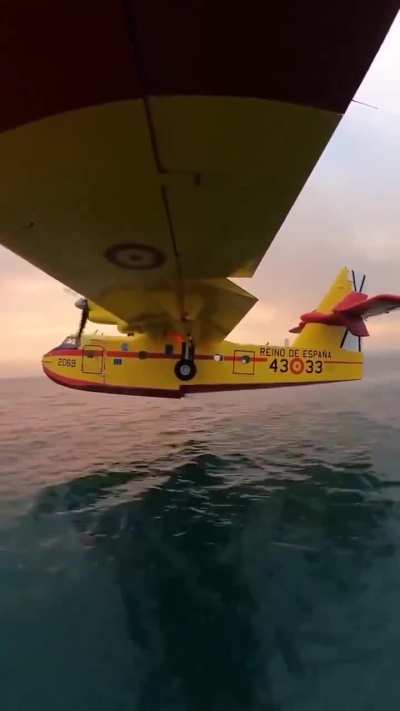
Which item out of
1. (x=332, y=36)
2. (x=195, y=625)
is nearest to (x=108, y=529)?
(x=195, y=625)

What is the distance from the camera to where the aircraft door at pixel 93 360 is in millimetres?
13641

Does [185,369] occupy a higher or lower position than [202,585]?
higher

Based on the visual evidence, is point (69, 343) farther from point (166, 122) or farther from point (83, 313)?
point (166, 122)

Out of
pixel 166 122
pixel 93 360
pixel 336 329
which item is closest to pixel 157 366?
pixel 93 360

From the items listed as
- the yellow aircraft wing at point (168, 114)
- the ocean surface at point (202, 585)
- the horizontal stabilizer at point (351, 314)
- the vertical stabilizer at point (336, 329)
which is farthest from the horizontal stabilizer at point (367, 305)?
the yellow aircraft wing at point (168, 114)

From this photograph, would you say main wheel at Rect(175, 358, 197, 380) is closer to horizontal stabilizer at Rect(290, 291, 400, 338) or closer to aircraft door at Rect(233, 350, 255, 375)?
aircraft door at Rect(233, 350, 255, 375)

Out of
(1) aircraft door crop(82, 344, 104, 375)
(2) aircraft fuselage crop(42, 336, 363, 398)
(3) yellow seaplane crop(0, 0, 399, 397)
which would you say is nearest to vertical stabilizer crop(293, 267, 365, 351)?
(2) aircraft fuselage crop(42, 336, 363, 398)

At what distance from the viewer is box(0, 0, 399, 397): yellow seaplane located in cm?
215

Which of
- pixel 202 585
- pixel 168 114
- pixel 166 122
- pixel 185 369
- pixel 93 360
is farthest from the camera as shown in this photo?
pixel 93 360

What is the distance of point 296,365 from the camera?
14758 mm

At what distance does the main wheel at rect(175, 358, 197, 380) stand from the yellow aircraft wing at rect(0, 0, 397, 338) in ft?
25.8

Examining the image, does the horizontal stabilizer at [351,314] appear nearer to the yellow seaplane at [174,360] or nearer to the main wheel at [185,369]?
the yellow seaplane at [174,360]

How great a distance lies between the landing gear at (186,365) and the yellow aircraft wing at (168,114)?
760 centimetres

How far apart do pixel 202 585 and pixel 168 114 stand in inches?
204
